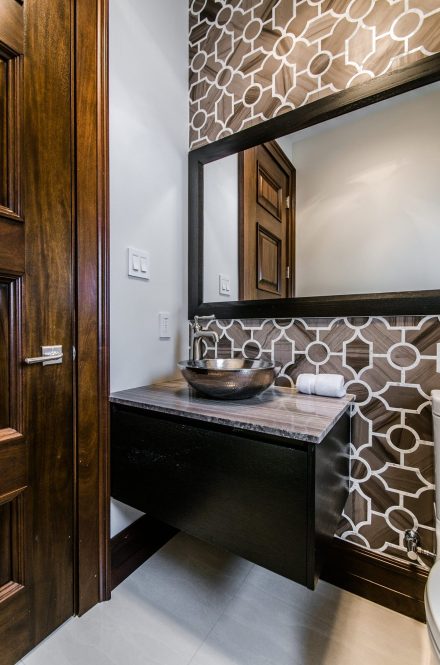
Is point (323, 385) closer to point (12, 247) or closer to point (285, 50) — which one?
point (12, 247)

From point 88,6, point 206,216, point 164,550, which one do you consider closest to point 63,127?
point 88,6

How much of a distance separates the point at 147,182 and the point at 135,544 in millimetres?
1478

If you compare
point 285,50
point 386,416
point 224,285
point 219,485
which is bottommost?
point 219,485

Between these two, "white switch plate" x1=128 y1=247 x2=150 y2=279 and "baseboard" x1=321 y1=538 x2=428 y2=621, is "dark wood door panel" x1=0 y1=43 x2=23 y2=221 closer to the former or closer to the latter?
"white switch plate" x1=128 y1=247 x2=150 y2=279

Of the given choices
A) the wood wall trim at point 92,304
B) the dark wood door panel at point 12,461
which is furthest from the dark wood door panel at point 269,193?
the dark wood door panel at point 12,461

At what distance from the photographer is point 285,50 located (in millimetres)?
1303

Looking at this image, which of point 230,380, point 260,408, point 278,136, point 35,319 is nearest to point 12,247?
point 35,319

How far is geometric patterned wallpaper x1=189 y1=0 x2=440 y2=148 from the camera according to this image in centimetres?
108

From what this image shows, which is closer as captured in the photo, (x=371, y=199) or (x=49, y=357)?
(x=49, y=357)

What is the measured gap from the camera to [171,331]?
1470 millimetres

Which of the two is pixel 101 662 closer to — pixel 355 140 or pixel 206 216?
pixel 206 216

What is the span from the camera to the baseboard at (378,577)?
42.0 inches

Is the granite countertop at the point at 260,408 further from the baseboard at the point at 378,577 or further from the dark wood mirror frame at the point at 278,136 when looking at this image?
the baseboard at the point at 378,577

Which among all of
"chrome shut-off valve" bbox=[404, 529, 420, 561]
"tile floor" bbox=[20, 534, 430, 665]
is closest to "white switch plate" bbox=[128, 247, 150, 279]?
"tile floor" bbox=[20, 534, 430, 665]
